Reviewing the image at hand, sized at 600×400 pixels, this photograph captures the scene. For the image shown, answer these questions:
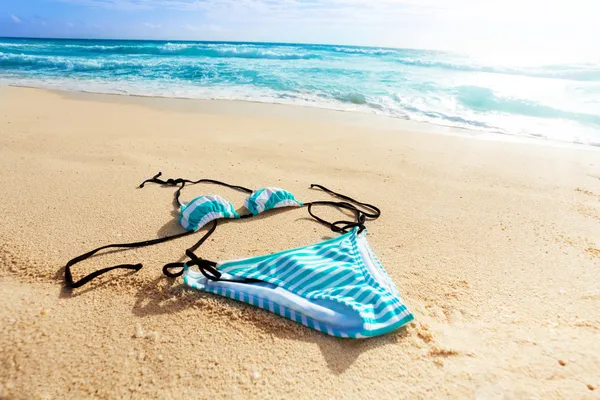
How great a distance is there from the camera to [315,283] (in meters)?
1.72

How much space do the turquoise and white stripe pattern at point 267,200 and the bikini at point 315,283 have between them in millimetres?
507

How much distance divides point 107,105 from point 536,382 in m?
7.60

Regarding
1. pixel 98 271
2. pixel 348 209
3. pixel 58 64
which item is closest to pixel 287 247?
pixel 348 209

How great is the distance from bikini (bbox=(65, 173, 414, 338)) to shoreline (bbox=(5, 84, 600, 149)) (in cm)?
427

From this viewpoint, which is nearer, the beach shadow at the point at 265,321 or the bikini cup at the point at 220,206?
the beach shadow at the point at 265,321

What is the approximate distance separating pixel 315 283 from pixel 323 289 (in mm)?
49

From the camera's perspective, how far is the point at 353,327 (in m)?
1.54

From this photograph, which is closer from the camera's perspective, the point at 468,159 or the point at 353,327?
the point at 353,327

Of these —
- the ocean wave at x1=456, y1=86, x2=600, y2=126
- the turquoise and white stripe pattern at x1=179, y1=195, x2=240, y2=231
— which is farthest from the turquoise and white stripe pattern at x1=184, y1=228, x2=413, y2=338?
the ocean wave at x1=456, y1=86, x2=600, y2=126

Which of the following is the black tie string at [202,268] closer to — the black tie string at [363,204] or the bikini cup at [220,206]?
the bikini cup at [220,206]

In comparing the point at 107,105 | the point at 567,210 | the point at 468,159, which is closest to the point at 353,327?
the point at 567,210

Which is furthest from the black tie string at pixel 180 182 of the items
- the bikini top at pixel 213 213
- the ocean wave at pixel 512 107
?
the ocean wave at pixel 512 107

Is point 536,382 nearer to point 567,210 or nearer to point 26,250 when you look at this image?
point 567,210

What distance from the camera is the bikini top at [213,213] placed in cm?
182
